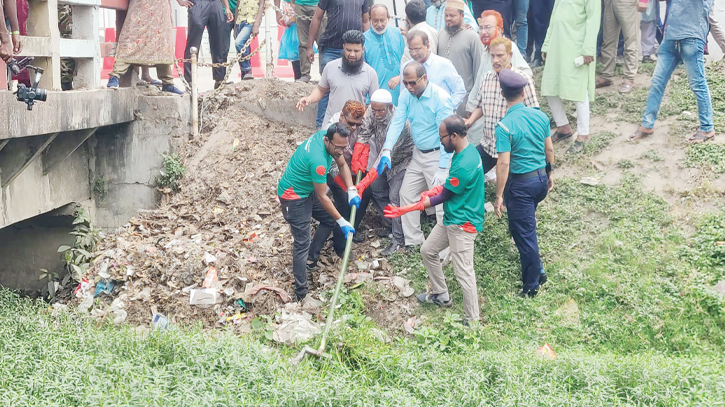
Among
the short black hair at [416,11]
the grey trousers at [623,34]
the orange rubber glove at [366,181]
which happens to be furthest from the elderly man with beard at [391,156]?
the grey trousers at [623,34]

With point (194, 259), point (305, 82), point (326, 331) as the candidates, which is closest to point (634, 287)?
point (326, 331)

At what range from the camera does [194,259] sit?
817cm

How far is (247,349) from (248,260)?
212cm

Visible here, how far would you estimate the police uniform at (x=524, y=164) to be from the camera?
6801 mm

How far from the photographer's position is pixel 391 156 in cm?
787

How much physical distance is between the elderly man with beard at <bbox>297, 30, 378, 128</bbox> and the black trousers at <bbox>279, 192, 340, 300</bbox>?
1.08m

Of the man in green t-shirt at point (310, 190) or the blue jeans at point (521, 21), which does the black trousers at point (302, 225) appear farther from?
the blue jeans at point (521, 21)

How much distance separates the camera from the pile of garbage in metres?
7.52

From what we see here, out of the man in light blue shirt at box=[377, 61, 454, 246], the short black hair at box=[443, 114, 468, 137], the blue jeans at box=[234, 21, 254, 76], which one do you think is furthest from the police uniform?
the blue jeans at box=[234, 21, 254, 76]

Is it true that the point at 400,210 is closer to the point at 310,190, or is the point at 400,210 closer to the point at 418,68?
the point at 310,190

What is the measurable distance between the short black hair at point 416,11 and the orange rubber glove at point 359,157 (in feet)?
5.42

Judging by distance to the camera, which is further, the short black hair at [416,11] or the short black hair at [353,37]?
the short black hair at [416,11]

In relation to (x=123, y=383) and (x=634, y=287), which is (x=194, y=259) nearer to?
(x=123, y=383)

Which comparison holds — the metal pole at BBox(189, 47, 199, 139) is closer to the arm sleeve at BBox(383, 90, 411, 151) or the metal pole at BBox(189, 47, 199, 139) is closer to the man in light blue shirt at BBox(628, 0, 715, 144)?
the arm sleeve at BBox(383, 90, 411, 151)
